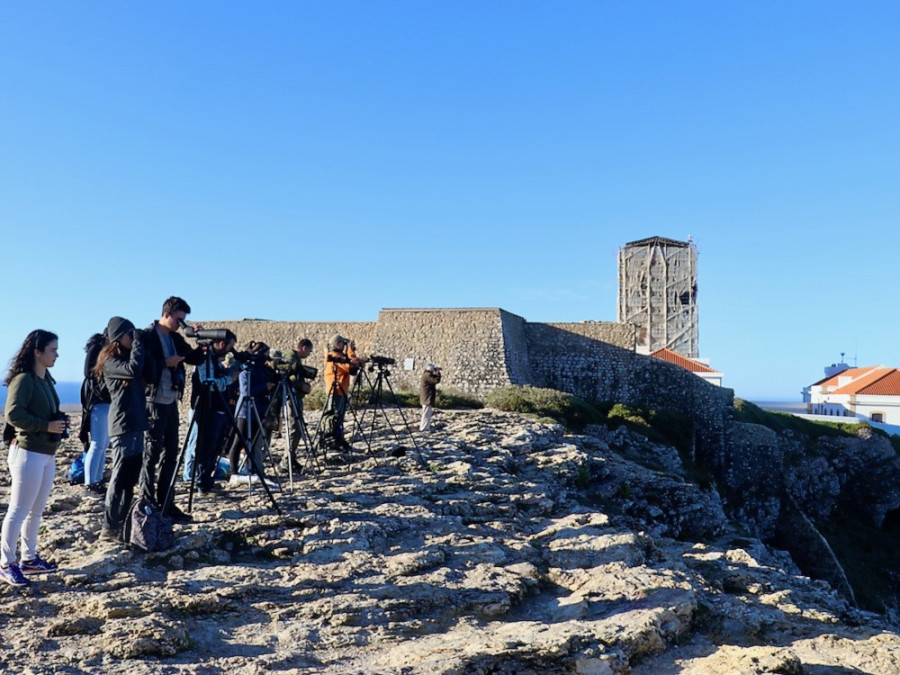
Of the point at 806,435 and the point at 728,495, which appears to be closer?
the point at 728,495

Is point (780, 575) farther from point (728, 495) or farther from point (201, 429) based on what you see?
point (728, 495)

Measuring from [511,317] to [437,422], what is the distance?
11172 mm

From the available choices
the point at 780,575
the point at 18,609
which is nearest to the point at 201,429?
the point at 18,609

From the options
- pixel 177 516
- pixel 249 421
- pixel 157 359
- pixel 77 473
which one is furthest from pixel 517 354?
pixel 157 359

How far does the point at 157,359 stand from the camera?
5.90 meters

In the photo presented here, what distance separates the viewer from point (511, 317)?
25.5m

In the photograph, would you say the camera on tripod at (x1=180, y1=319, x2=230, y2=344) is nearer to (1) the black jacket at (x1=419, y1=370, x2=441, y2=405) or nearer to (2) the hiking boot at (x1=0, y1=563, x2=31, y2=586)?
(2) the hiking boot at (x1=0, y1=563, x2=31, y2=586)

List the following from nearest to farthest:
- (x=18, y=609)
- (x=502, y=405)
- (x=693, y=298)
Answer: (x=18, y=609) → (x=502, y=405) → (x=693, y=298)

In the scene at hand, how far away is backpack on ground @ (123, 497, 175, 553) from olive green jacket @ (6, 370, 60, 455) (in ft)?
2.77

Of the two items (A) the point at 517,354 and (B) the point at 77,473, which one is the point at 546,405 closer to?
(A) the point at 517,354

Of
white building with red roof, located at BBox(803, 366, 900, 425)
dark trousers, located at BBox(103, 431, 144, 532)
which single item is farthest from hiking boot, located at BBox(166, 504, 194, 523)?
white building with red roof, located at BBox(803, 366, 900, 425)

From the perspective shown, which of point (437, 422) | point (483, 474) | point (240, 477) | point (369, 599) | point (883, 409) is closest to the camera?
point (369, 599)

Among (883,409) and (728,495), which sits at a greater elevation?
(883,409)

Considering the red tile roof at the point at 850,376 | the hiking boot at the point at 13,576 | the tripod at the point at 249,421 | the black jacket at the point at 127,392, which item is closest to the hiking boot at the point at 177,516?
the black jacket at the point at 127,392
